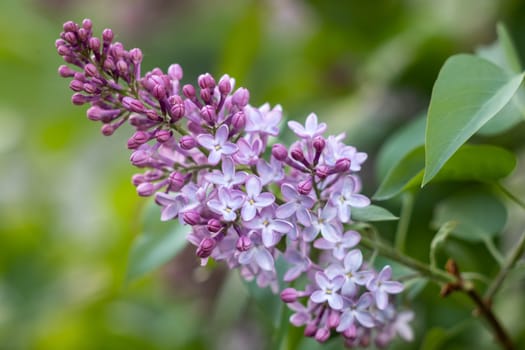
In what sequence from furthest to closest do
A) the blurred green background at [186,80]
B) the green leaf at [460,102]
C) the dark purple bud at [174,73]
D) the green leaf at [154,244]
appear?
1. the blurred green background at [186,80]
2. the green leaf at [154,244]
3. the dark purple bud at [174,73]
4. the green leaf at [460,102]

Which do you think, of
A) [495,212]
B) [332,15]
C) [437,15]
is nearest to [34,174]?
[332,15]

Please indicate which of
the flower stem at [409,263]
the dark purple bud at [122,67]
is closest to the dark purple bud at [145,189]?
the dark purple bud at [122,67]

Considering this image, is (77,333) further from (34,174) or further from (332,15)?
(332,15)

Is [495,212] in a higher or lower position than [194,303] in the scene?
higher

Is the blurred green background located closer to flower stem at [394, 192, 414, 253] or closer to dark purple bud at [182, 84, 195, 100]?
flower stem at [394, 192, 414, 253]

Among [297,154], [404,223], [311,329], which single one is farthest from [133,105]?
[404,223]

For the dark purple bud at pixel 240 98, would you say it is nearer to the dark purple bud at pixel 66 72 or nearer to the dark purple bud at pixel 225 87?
the dark purple bud at pixel 225 87

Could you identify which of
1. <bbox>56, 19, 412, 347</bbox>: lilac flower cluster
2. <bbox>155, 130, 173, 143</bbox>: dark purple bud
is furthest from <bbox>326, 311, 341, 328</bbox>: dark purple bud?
<bbox>155, 130, 173, 143</bbox>: dark purple bud
